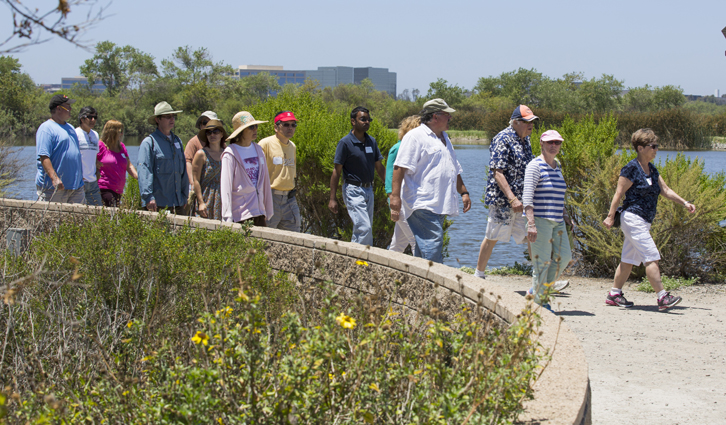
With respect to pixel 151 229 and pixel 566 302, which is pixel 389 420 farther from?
pixel 566 302

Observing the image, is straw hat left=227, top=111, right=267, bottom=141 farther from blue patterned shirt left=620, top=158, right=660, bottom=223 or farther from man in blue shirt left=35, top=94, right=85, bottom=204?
blue patterned shirt left=620, top=158, right=660, bottom=223

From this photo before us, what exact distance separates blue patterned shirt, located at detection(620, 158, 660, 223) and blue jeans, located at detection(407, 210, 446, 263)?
6.64ft

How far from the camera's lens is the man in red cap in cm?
656

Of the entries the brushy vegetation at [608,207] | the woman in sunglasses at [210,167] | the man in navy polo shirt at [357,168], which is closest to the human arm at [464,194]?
the man in navy polo shirt at [357,168]

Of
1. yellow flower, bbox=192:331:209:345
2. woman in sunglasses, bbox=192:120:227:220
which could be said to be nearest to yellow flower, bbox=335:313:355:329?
yellow flower, bbox=192:331:209:345

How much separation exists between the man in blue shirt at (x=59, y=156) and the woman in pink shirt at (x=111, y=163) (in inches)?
13.3

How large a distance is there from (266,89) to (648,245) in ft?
441

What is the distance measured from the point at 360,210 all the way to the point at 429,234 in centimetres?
107

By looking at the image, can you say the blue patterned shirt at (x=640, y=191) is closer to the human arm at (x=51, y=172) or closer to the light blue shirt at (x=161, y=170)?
the light blue shirt at (x=161, y=170)

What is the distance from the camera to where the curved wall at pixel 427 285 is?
2521mm

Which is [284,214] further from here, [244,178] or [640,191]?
[640,191]

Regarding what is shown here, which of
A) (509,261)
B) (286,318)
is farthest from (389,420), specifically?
(509,261)

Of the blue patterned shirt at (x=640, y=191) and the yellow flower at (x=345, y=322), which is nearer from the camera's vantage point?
the yellow flower at (x=345, y=322)

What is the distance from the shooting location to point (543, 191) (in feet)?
18.9
